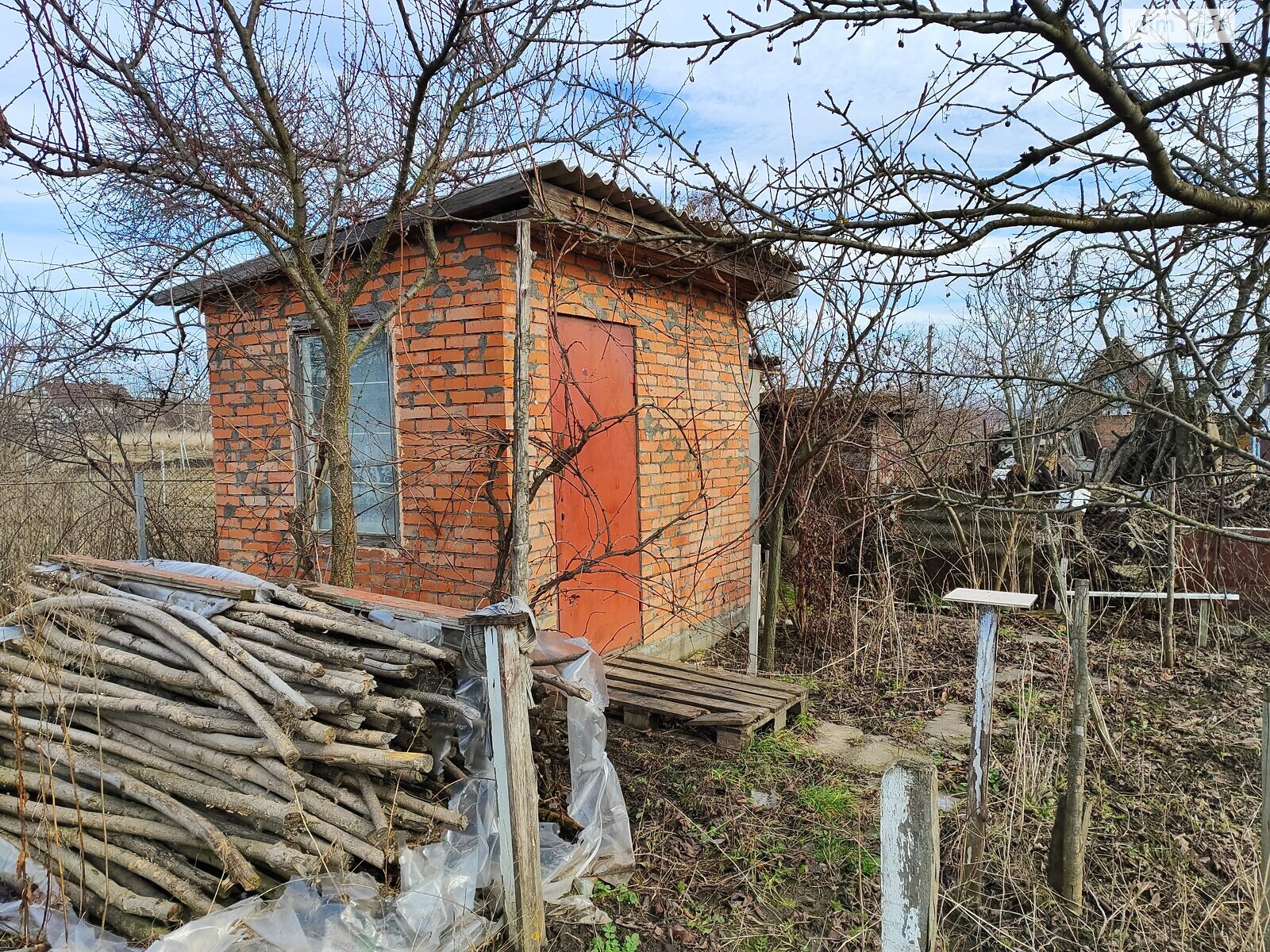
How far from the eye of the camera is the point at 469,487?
4.99 metres

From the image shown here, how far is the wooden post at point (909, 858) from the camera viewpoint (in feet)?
5.30

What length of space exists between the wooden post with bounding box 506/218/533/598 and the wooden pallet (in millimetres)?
1527

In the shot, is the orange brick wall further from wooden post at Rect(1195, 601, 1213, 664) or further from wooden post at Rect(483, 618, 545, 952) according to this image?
wooden post at Rect(1195, 601, 1213, 664)

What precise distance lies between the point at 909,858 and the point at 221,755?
2.47m

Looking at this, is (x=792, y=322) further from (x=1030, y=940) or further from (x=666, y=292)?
(x=1030, y=940)

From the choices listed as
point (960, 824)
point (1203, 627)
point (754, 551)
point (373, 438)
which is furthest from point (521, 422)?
point (1203, 627)

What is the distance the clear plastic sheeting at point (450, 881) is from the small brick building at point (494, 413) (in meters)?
1.13

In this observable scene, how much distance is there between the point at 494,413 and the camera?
16.1 ft

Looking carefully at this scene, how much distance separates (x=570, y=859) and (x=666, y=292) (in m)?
4.78

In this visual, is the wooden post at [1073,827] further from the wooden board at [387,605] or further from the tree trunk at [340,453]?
the tree trunk at [340,453]

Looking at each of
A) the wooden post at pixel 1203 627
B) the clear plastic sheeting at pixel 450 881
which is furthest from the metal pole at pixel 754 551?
the wooden post at pixel 1203 627

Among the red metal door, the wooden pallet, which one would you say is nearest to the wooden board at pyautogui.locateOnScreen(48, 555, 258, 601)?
the red metal door

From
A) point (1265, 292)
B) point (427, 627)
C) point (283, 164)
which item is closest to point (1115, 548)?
point (1265, 292)

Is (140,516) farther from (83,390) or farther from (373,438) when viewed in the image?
(373,438)
